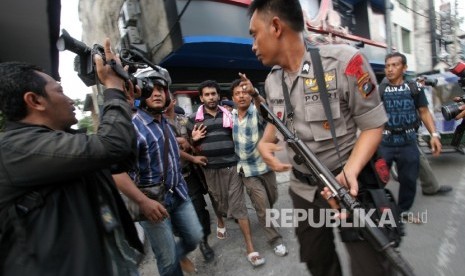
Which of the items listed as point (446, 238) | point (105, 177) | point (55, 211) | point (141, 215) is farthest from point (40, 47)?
point (446, 238)

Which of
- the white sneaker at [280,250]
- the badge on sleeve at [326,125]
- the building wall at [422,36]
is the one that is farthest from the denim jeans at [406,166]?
the building wall at [422,36]

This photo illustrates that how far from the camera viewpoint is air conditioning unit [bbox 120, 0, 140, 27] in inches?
330

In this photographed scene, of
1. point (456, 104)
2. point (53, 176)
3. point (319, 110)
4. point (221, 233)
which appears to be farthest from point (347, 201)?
point (456, 104)

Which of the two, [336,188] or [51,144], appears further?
[336,188]

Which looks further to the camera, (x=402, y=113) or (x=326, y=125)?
(x=402, y=113)

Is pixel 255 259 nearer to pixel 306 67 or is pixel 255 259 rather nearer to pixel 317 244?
pixel 317 244

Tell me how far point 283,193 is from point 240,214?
1759mm

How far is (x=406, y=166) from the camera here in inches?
130

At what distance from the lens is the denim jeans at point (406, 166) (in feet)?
10.8

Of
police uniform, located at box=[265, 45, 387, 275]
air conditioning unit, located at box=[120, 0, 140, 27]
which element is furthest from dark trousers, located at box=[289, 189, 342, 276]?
air conditioning unit, located at box=[120, 0, 140, 27]

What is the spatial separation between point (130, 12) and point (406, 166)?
7.69 metres

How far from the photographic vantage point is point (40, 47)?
13.4ft

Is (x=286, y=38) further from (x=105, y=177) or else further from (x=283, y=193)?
(x=283, y=193)

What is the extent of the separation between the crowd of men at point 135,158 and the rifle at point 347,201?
0.06 metres
